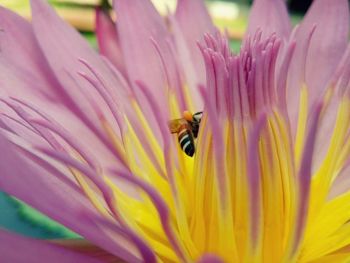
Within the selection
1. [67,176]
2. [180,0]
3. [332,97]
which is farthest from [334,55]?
[67,176]

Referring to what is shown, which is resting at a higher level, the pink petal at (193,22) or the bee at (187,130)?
the pink petal at (193,22)

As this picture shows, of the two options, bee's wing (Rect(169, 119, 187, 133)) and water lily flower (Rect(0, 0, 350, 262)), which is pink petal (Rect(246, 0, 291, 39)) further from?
bee's wing (Rect(169, 119, 187, 133))

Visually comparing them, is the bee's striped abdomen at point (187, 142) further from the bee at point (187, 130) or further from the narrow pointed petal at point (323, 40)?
the narrow pointed petal at point (323, 40)

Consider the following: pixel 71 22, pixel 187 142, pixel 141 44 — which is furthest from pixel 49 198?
pixel 71 22

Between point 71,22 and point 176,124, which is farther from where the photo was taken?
point 71,22

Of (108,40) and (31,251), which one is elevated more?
(108,40)

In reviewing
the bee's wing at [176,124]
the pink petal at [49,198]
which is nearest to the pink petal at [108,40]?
the bee's wing at [176,124]

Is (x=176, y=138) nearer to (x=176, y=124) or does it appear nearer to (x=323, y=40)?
(x=176, y=124)
